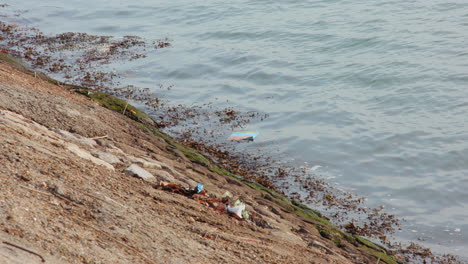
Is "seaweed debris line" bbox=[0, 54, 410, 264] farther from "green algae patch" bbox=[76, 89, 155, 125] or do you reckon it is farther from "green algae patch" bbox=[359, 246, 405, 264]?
"green algae patch" bbox=[76, 89, 155, 125]

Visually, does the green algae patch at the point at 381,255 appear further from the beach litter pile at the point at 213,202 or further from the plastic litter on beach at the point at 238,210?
the plastic litter on beach at the point at 238,210

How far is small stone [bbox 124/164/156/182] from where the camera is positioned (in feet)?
23.0

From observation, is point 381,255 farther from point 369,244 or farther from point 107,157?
point 107,157

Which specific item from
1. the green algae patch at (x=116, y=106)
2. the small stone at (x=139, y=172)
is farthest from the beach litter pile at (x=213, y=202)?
the green algae patch at (x=116, y=106)

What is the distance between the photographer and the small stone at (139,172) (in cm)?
700

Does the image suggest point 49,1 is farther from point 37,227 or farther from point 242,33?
point 37,227

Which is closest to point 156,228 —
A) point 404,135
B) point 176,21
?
point 404,135

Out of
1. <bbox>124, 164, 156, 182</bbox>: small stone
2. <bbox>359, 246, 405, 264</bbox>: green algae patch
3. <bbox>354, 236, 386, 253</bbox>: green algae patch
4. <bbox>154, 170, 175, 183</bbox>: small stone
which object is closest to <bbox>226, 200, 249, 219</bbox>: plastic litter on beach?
<bbox>154, 170, 175, 183</bbox>: small stone

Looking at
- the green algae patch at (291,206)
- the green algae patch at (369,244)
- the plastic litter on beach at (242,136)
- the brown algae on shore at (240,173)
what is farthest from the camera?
the plastic litter on beach at (242,136)

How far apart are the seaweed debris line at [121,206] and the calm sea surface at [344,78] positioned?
8.76ft

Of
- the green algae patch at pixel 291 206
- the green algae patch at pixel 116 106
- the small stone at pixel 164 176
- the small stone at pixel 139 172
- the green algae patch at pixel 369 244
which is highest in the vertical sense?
the small stone at pixel 139 172

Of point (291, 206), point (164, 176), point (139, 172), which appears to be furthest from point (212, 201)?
point (291, 206)

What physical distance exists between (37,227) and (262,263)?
2559mm

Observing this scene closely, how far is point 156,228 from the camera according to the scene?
5.43 metres
